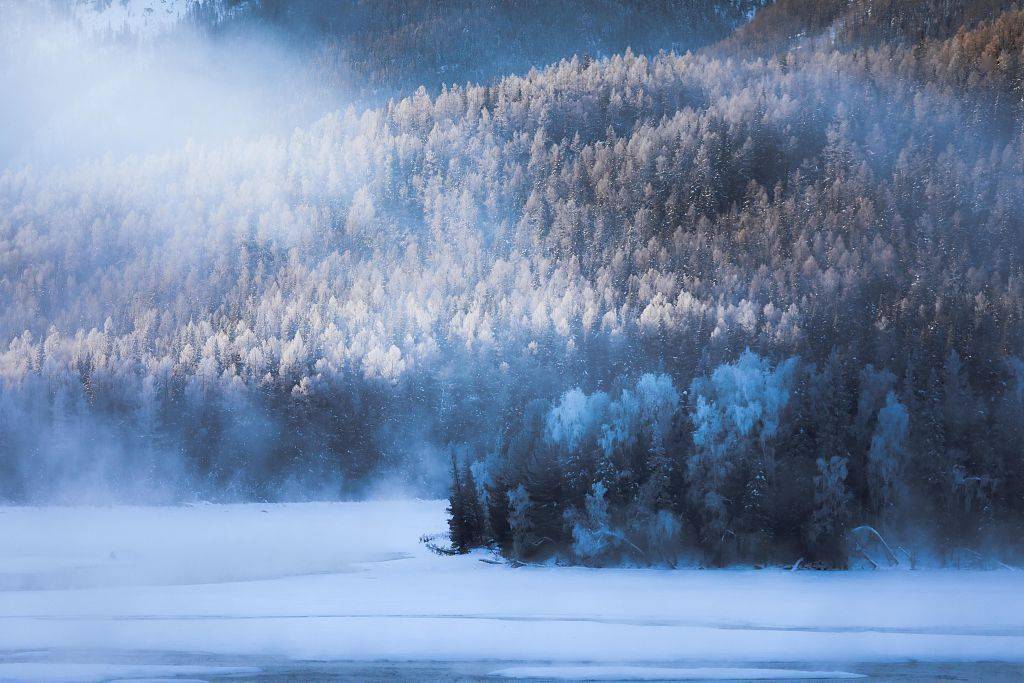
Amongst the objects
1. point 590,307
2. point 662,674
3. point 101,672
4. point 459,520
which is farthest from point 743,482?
point 590,307

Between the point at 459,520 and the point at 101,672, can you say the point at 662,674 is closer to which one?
the point at 101,672

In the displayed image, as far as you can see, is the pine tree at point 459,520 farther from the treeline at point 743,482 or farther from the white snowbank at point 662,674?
the white snowbank at point 662,674

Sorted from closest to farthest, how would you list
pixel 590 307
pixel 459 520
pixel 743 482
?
pixel 743 482, pixel 459 520, pixel 590 307

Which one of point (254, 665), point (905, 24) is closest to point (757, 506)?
point (254, 665)

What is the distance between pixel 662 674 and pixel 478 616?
5320 mm

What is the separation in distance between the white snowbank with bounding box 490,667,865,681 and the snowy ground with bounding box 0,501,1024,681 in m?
0.05

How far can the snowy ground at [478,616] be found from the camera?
17781 mm

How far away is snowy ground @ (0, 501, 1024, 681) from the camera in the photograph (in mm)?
17781

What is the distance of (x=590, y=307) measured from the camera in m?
66.9

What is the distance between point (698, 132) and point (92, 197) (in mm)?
62735

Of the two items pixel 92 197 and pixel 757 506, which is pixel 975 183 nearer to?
pixel 757 506

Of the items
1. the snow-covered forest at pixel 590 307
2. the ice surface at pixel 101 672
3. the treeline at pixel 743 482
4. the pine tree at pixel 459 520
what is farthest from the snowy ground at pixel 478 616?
the snow-covered forest at pixel 590 307

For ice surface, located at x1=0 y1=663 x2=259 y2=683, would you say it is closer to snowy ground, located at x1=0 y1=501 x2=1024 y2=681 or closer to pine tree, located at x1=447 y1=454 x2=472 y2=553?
snowy ground, located at x1=0 y1=501 x2=1024 y2=681

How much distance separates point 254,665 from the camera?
1758cm
